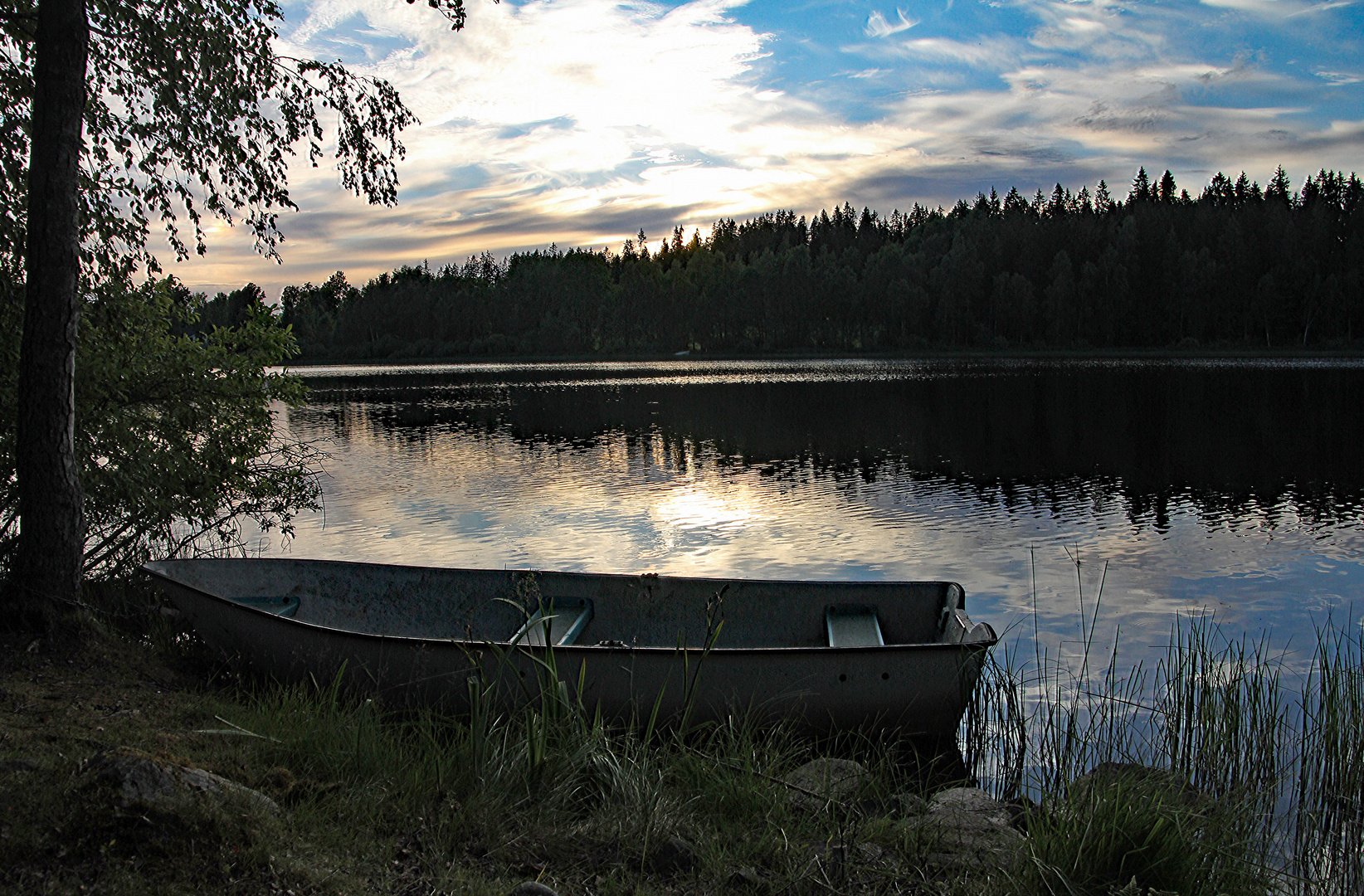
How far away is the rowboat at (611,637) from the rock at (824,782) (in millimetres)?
935

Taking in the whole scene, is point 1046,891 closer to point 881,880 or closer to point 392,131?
point 881,880

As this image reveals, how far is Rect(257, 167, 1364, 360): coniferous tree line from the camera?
106 meters

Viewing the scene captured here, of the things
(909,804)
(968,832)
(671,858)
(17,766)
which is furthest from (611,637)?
(17,766)

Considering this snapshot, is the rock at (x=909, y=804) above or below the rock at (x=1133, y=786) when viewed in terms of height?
below

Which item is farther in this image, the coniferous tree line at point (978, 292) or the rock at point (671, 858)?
the coniferous tree line at point (978, 292)

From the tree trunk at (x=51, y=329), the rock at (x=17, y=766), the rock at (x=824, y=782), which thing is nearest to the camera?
the rock at (x=17, y=766)

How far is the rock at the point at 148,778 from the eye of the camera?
440 centimetres

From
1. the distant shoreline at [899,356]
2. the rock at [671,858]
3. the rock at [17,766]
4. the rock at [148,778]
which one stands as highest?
the distant shoreline at [899,356]

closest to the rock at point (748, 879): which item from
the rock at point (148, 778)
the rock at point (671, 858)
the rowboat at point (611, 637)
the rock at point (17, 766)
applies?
the rock at point (671, 858)

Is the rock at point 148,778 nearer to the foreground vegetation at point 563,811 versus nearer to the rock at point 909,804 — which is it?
the foreground vegetation at point 563,811

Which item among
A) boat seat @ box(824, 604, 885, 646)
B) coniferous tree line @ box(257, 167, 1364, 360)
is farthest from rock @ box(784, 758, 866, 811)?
coniferous tree line @ box(257, 167, 1364, 360)

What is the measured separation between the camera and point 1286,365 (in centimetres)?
7362

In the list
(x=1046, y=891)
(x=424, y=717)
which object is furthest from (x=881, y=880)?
(x=424, y=717)

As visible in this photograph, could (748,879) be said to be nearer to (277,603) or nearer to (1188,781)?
(1188,781)
